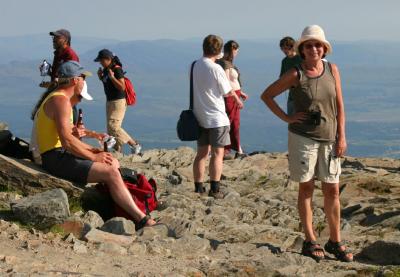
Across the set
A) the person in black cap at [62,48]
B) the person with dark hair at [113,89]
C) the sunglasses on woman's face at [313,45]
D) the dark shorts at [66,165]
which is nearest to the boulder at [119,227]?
the dark shorts at [66,165]

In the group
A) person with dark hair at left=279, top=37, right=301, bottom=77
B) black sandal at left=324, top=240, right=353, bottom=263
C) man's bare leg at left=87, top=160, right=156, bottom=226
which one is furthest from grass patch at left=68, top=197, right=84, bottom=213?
person with dark hair at left=279, top=37, right=301, bottom=77

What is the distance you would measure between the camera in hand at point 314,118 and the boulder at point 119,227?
8.66 feet

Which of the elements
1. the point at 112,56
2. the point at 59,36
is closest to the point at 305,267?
the point at 59,36

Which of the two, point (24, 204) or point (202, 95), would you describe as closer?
point (24, 204)

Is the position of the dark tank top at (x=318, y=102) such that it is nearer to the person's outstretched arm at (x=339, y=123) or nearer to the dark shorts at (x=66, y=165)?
the person's outstretched arm at (x=339, y=123)

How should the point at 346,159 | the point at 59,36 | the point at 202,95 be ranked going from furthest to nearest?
the point at 346,159 < the point at 59,36 < the point at 202,95

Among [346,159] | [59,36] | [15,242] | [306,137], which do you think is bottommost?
[346,159]

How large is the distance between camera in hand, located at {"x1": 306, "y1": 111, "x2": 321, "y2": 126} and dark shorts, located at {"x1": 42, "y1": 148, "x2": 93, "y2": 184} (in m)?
3.16

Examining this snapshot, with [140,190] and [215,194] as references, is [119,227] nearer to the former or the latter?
[140,190]

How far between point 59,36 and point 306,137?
289 inches

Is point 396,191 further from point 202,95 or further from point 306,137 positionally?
point 306,137

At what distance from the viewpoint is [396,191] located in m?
14.4

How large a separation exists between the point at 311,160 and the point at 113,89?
9358mm

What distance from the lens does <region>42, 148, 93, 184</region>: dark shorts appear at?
9.33 m
